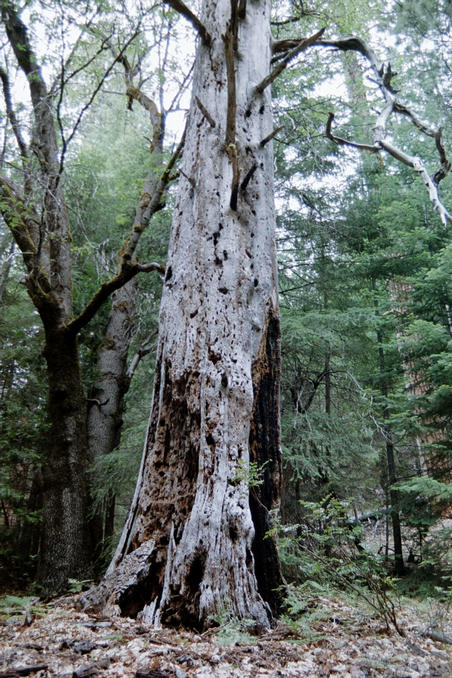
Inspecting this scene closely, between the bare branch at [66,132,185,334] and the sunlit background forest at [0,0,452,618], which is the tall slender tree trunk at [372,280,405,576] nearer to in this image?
the sunlit background forest at [0,0,452,618]

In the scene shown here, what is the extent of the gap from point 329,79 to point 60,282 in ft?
20.9

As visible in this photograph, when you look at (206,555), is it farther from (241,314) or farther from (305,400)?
(305,400)

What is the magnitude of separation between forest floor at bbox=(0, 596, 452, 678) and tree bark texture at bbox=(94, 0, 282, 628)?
207 mm

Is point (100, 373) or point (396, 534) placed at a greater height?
point (100, 373)

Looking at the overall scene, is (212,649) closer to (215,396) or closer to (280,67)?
(215,396)

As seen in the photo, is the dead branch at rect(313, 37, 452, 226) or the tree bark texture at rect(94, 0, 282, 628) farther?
the dead branch at rect(313, 37, 452, 226)

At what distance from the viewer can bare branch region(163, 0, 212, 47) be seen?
360cm

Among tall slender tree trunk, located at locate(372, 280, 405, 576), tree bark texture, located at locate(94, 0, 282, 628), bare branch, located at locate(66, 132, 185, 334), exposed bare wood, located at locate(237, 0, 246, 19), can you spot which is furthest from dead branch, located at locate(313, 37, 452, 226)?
tall slender tree trunk, located at locate(372, 280, 405, 576)

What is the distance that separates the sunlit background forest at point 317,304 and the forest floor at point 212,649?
349cm

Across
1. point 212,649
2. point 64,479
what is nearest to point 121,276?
point 64,479

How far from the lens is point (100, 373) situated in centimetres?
737

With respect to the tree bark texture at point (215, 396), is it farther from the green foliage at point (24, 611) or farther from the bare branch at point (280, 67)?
the green foliage at point (24, 611)

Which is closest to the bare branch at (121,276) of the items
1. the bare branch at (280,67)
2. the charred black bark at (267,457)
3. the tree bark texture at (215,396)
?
the tree bark texture at (215,396)

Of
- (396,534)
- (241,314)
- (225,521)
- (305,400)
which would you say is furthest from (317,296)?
(225,521)
